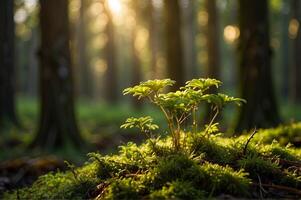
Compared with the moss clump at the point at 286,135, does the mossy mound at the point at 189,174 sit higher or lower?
higher

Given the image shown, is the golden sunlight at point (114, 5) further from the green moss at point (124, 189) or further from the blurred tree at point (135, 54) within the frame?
the green moss at point (124, 189)

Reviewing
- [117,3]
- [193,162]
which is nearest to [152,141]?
[193,162]

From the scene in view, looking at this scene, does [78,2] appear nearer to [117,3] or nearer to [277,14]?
[117,3]

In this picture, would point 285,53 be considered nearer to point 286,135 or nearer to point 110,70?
point 110,70

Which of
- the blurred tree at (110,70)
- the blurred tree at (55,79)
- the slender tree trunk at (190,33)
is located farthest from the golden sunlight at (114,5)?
the blurred tree at (55,79)

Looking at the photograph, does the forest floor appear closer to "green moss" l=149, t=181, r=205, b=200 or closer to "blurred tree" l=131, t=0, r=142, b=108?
"green moss" l=149, t=181, r=205, b=200
